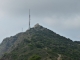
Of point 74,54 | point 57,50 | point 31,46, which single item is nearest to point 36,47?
point 31,46

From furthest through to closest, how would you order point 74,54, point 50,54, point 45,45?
point 45,45
point 74,54
point 50,54

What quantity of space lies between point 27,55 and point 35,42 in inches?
1346

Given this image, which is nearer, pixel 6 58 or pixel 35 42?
pixel 6 58

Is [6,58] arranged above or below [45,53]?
below

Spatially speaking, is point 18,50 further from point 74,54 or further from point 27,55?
point 74,54

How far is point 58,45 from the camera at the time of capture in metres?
193

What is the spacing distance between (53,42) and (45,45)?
10.3m

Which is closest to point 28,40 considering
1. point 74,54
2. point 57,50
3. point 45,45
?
point 45,45

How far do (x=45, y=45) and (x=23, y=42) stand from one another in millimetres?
20453

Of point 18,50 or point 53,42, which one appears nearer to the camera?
point 18,50

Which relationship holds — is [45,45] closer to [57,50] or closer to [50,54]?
[57,50]

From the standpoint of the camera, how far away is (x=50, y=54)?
156 meters

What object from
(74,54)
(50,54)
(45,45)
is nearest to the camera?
(50,54)

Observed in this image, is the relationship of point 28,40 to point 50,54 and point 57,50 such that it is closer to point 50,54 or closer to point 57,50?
point 57,50
